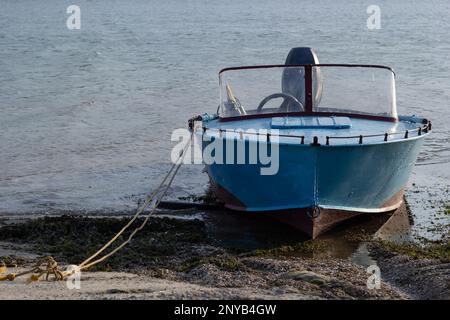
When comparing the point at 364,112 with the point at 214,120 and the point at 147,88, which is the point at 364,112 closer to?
the point at 214,120

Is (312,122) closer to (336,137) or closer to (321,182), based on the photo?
(336,137)

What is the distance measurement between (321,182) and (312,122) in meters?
1.29

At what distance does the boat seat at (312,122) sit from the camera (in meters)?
10.9

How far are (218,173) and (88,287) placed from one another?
3.73m

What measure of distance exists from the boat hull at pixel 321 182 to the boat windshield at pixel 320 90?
1105 mm

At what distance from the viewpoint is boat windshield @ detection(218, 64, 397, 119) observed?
38.6 feet

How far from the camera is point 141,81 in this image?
25406 millimetres

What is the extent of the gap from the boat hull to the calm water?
3.90 ft

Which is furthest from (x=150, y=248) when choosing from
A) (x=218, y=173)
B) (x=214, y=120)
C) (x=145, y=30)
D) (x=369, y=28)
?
(x=369, y=28)

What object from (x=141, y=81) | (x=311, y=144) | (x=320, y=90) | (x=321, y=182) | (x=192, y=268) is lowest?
(x=192, y=268)

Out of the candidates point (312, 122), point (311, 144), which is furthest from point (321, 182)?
point (312, 122)

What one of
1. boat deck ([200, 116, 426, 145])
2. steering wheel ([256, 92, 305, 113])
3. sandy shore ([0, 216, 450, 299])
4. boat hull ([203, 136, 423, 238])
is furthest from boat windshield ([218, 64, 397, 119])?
sandy shore ([0, 216, 450, 299])

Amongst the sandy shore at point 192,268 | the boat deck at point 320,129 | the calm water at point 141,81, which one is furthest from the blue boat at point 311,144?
the calm water at point 141,81
